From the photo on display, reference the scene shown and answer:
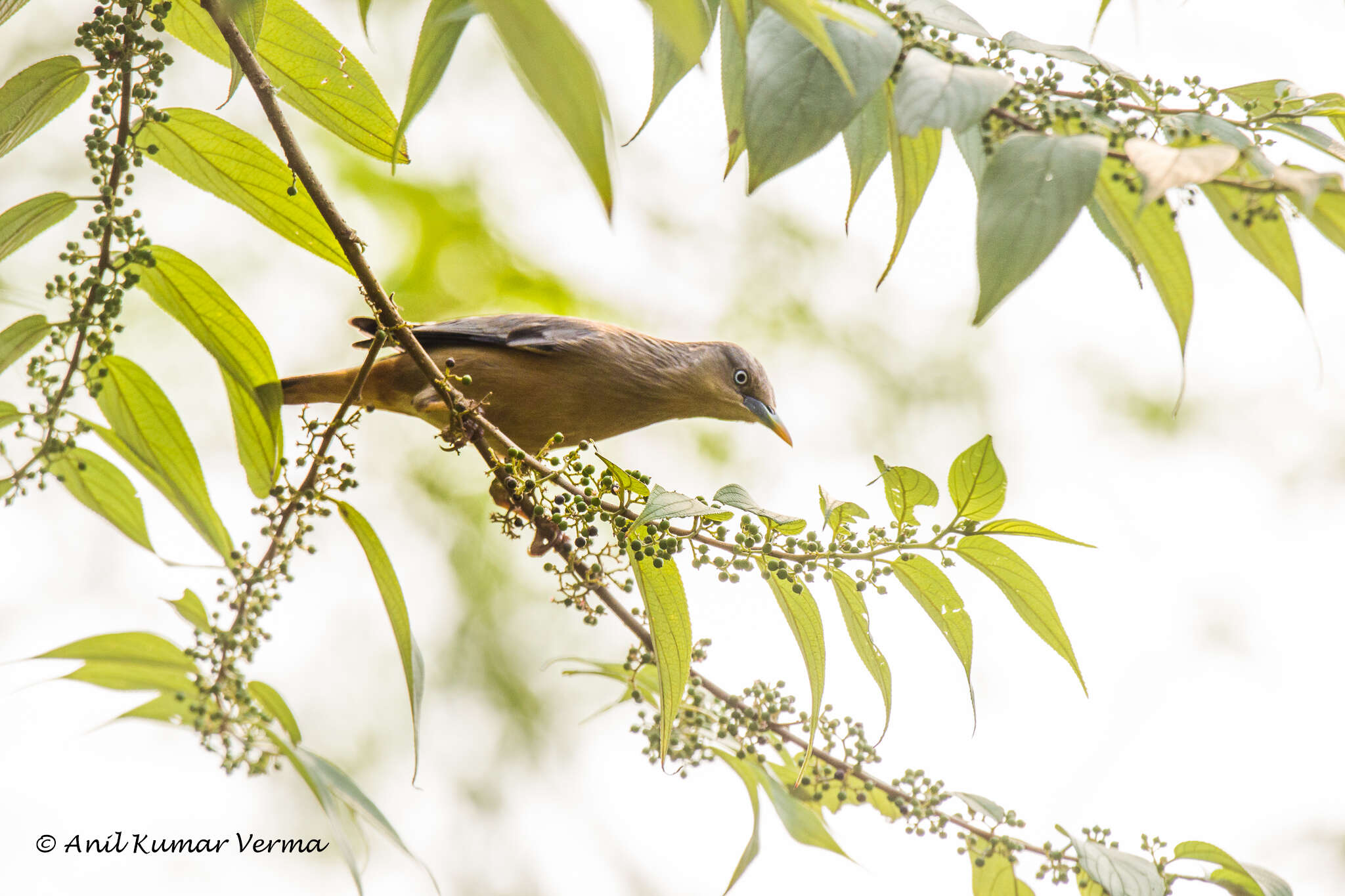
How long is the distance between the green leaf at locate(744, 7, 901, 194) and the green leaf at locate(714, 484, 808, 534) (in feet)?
1.89

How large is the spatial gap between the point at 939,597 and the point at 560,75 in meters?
1.16

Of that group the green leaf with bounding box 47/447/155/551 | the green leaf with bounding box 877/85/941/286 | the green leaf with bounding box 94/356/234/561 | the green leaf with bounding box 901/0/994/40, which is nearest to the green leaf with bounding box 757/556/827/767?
the green leaf with bounding box 877/85/941/286

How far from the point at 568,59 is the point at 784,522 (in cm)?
90

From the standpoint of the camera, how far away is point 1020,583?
1.72 m

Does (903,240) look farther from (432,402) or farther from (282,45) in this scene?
(432,402)

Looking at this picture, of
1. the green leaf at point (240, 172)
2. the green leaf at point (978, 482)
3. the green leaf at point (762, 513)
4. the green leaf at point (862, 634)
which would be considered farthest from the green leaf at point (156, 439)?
the green leaf at point (978, 482)

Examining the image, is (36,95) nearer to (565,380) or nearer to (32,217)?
(32,217)

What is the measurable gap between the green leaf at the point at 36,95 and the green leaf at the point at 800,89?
1.29m

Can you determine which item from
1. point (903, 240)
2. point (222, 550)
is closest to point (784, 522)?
point (903, 240)

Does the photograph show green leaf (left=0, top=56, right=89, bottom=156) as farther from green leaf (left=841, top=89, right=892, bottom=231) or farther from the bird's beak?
the bird's beak

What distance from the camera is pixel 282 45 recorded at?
1.97m

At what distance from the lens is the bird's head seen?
12.5 ft

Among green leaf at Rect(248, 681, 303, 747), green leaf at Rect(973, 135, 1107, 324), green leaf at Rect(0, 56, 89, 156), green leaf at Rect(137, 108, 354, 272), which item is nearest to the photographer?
green leaf at Rect(973, 135, 1107, 324)

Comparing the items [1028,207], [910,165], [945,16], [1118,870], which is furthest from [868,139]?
[1118,870]
